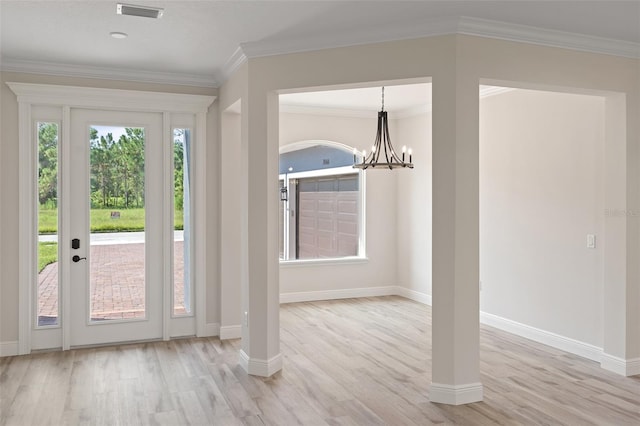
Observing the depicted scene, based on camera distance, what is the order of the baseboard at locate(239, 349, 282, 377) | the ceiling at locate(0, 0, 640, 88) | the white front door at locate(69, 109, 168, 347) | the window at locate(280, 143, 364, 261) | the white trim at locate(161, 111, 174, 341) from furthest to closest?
the window at locate(280, 143, 364, 261), the white trim at locate(161, 111, 174, 341), the white front door at locate(69, 109, 168, 347), the baseboard at locate(239, 349, 282, 377), the ceiling at locate(0, 0, 640, 88)

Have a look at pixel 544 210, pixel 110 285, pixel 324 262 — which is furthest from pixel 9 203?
pixel 544 210

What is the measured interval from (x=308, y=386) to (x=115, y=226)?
2.43 meters

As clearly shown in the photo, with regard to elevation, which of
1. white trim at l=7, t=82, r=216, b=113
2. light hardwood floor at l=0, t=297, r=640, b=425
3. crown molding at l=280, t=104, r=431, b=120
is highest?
crown molding at l=280, t=104, r=431, b=120

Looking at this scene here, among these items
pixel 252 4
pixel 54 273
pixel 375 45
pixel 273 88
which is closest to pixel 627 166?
pixel 375 45

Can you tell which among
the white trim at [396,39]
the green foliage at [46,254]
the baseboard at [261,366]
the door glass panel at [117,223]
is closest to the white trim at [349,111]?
the white trim at [396,39]

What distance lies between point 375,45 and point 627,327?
2.94 meters

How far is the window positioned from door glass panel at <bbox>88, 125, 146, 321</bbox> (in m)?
2.61

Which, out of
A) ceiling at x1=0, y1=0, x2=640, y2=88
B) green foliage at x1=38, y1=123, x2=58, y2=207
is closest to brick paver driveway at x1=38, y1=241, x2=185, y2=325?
green foliage at x1=38, y1=123, x2=58, y2=207

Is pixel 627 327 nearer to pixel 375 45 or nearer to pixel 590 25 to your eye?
pixel 590 25

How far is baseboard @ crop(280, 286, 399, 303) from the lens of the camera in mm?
7172

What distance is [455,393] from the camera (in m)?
3.62

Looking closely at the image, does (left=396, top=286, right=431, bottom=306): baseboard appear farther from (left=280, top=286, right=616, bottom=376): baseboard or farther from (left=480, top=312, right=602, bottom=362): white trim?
(left=480, top=312, right=602, bottom=362): white trim

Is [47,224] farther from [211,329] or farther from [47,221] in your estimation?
[211,329]

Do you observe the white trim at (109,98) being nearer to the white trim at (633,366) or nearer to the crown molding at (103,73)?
the crown molding at (103,73)
